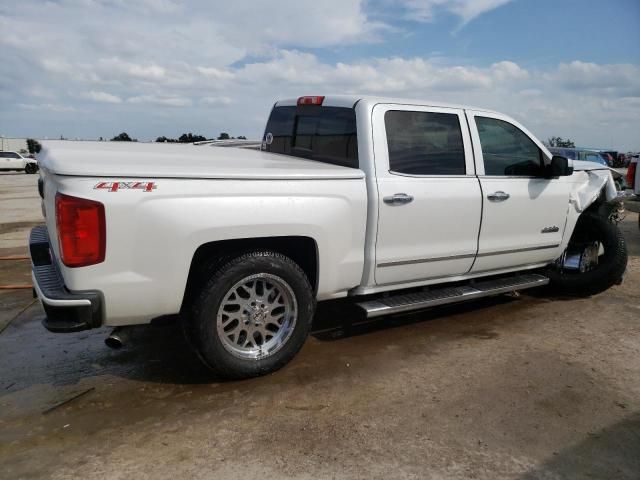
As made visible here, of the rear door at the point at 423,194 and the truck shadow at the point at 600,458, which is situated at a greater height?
the rear door at the point at 423,194

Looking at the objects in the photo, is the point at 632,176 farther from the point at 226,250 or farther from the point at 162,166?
the point at 162,166

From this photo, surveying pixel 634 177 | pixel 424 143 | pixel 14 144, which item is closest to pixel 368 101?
pixel 424 143

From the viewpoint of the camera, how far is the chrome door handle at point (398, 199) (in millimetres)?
3744

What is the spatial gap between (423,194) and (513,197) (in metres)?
1.07

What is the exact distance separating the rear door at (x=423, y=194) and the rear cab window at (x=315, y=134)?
23 centimetres

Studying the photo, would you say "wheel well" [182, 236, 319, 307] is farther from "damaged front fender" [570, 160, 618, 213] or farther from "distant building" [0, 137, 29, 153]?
"distant building" [0, 137, 29, 153]

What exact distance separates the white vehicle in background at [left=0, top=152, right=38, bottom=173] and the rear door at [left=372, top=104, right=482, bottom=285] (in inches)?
1423

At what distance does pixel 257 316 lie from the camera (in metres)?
3.47

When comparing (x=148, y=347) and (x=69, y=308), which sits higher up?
(x=69, y=308)

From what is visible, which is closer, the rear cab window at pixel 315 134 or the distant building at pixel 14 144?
the rear cab window at pixel 315 134

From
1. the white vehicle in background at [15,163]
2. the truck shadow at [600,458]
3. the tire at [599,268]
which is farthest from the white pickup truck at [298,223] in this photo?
the white vehicle in background at [15,163]

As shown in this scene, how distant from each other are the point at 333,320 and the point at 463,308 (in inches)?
52.6

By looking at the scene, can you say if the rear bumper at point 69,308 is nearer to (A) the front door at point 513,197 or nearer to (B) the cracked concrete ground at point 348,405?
(B) the cracked concrete ground at point 348,405

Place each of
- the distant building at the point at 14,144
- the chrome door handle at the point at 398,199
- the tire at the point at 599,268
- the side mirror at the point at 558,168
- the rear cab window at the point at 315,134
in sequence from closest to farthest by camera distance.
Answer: the chrome door handle at the point at 398,199 < the rear cab window at the point at 315,134 < the side mirror at the point at 558,168 < the tire at the point at 599,268 < the distant building at the point at 14,144
